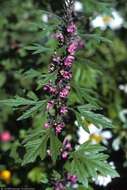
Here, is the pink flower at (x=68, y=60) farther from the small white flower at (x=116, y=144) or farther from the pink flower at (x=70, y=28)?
the small white flower at (x=116, y=144)

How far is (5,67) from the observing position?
148 inches

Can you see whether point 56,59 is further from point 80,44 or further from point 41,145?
point 80,44

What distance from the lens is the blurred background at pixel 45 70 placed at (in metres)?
3.23

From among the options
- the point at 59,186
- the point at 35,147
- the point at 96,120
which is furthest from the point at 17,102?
the point at 59,186

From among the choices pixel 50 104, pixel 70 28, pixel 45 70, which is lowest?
pixel 45 70

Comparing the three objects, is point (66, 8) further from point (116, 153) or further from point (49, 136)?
point (116, 153)

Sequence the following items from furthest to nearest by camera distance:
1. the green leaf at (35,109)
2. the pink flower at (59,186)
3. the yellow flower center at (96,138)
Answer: the yellow flower center at (96,138), the pink flower at (59,186), the green leaf at (35,109)

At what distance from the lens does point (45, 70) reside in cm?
388

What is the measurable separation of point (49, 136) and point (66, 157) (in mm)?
300

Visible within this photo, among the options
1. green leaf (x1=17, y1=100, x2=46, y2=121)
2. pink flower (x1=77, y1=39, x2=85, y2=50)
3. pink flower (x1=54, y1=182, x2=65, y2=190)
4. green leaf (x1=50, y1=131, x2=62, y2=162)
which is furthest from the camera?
pink flower (x1=77, y1=39, x2=85, y2=50)

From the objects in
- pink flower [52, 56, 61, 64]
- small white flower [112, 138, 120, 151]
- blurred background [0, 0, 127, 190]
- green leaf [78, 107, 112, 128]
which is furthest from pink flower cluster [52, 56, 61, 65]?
A: small white flower [112, 138, 120, 151]

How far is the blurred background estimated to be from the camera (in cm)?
323

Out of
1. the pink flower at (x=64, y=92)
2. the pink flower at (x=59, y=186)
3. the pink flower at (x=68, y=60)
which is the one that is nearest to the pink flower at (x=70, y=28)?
the pink flower at (x=68, y=60)

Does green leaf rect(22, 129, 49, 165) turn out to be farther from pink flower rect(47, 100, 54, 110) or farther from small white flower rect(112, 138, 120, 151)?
small white flower rect(112, 138, 120, 151)
